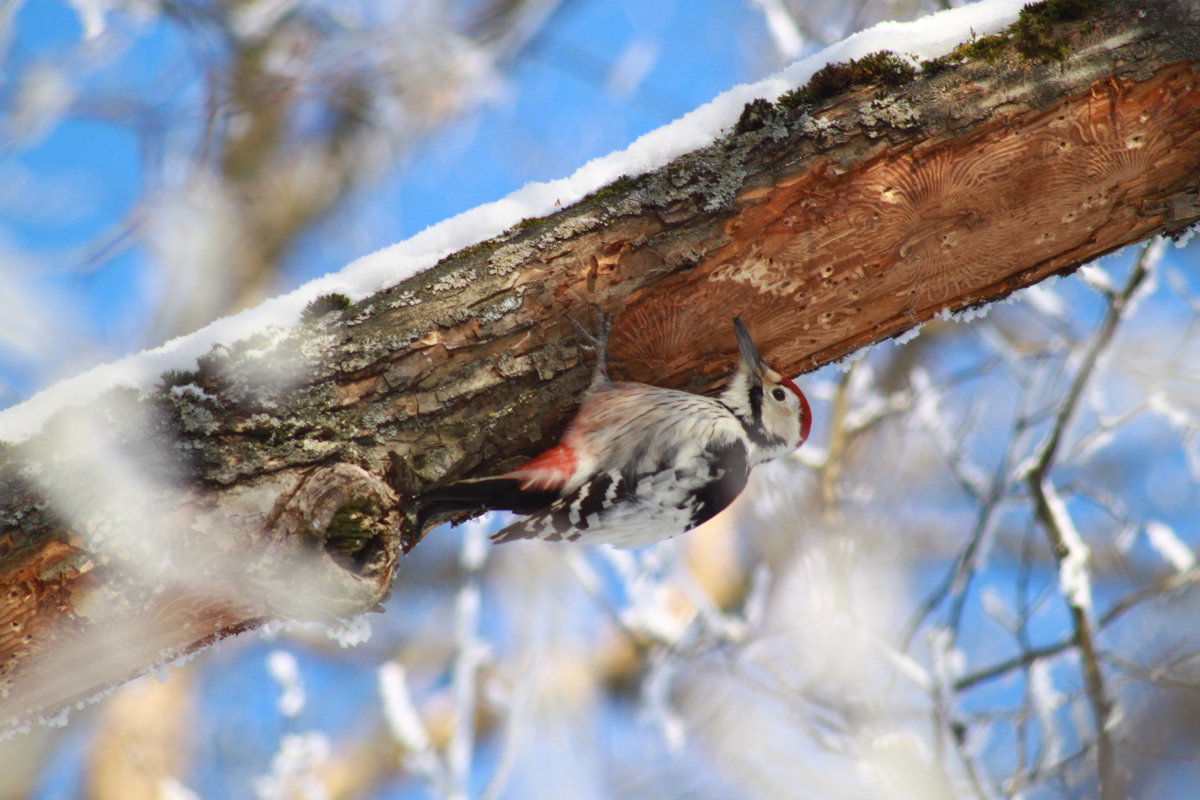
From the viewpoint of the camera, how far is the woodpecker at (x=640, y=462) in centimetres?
200

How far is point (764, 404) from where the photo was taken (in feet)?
7.97

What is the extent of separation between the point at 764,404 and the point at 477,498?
3.22 feet

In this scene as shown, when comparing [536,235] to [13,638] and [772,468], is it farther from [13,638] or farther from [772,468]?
[772,468]

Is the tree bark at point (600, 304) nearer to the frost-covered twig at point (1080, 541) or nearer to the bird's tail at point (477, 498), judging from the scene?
the bird's tail at point (477, 498)

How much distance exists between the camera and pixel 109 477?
1.53 metres

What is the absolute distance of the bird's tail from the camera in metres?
1.77

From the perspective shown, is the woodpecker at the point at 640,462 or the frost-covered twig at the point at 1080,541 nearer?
the woodpecker at the point at 640,462

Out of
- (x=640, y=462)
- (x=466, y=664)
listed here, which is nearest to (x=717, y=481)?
(x=640, y=462)

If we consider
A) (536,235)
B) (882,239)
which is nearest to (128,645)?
(536,235)

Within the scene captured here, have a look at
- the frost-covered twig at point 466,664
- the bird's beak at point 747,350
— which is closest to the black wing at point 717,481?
the bird's beak at point 747,350

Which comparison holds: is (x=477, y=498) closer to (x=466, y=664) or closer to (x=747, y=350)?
(x=747, y=350)

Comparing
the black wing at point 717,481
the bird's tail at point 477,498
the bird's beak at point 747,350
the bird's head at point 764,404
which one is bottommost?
the bird's tail at point 477,498

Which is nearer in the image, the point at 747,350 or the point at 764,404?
the point at 747,350

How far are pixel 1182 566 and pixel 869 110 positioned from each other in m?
2.71
